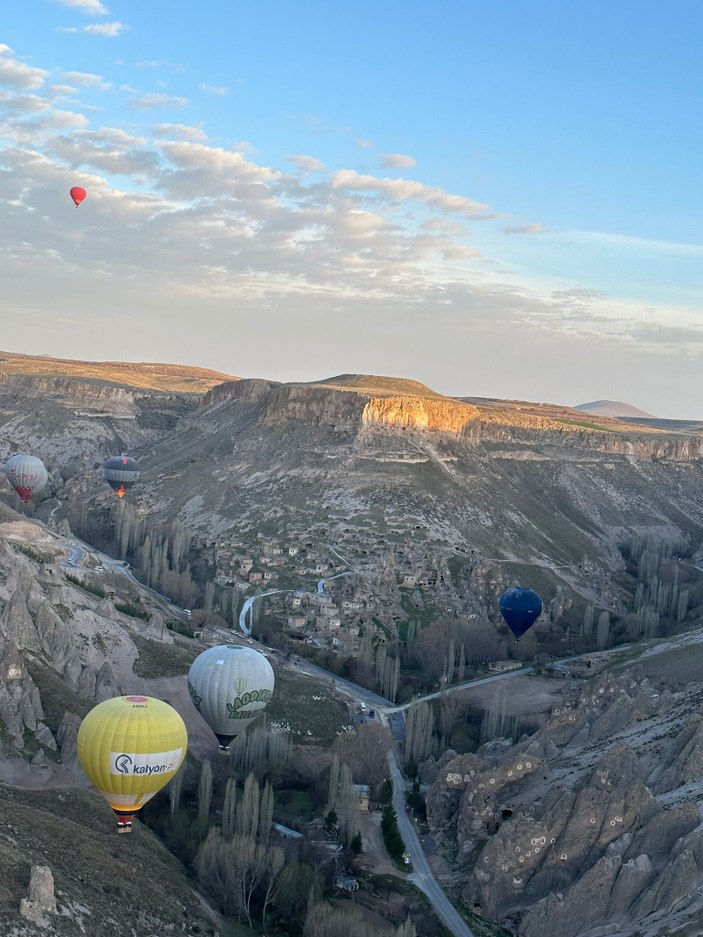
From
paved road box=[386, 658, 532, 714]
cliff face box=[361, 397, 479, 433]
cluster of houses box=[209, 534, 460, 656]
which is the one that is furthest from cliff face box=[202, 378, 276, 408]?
paved road box=[386, 658, 532, 714]

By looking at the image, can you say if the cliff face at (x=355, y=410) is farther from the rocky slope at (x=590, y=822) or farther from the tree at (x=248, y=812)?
the tree at (x=248, y=812)

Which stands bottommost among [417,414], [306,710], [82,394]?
[306,710]

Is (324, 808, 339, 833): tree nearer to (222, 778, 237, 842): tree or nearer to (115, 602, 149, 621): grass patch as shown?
(222, 778, 237, 842): tree

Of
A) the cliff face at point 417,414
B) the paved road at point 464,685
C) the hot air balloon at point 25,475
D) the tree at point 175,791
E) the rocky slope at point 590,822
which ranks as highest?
the cliff face at point 417,414

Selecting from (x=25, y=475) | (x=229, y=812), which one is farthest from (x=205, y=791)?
(x=25, y=475)

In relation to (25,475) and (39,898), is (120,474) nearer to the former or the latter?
(25,475)

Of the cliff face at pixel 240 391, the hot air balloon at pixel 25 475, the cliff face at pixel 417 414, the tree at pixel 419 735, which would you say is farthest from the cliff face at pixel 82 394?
the tree at pixel 419 735

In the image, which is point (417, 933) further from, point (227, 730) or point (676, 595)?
point (676, 595)
